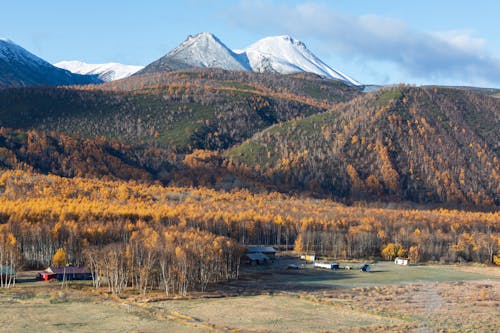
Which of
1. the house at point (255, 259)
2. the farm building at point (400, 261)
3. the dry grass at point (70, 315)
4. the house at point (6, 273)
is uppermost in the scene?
the house at point (6, 273)

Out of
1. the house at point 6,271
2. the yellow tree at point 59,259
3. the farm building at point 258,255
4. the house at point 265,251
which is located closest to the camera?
the house at point 6,271

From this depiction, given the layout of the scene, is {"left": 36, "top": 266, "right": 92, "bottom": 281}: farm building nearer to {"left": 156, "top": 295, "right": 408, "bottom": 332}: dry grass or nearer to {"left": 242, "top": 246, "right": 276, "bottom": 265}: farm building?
{"left": 156, "top": 295, "right": 408, "bottom": 332}: dry grass

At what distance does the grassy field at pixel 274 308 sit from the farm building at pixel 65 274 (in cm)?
243

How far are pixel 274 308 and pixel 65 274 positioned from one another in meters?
34.5

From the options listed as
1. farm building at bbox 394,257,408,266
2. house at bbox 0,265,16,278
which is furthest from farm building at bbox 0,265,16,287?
farm building at bbox 394,257,408,266

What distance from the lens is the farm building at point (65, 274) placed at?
99.2m

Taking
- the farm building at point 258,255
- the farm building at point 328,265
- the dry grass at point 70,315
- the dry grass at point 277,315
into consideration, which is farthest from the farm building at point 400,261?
the dry grass at point 70,315

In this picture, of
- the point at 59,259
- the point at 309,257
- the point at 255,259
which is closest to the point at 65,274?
the point at 59,259

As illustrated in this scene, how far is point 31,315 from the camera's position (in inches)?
2857

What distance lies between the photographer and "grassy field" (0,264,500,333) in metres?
69.5

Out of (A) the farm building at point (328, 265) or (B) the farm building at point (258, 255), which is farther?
(B) the farm building at point (258, 255)

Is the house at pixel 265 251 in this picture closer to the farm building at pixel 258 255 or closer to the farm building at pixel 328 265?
the farm building at pixel 258 255

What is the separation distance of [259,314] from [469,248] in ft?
300

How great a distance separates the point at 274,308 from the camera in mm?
80562
